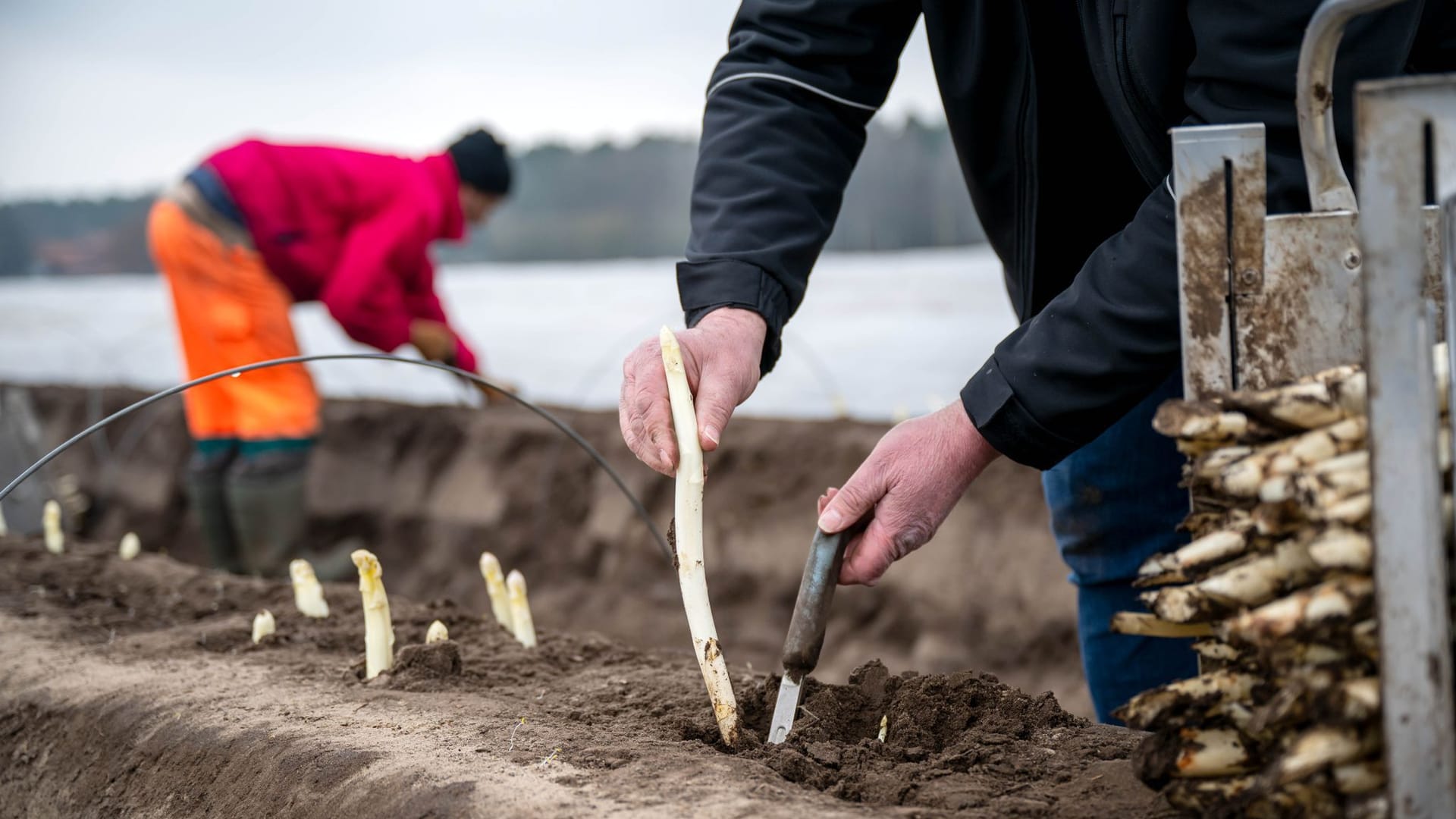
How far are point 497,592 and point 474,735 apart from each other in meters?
0.72

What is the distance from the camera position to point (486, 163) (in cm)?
529

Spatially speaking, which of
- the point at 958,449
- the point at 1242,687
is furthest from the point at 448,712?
the point at 1242,687

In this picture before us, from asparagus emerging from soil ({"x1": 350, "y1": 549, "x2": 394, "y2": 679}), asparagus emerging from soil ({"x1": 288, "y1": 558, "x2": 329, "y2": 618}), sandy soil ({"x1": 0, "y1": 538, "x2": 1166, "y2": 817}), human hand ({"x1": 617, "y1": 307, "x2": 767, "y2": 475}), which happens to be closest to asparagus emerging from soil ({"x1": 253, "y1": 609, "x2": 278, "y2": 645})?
sandy soil ({"x1": 0, "y1": 538, "x2": 1166, "y2": 817})

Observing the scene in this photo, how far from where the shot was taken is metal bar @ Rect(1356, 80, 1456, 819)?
977mm

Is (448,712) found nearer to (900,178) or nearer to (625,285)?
(900,178)

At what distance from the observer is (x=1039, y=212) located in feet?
6.37

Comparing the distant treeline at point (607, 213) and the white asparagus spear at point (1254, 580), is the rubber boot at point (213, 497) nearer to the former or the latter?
the distant treeline at point (607, 213)

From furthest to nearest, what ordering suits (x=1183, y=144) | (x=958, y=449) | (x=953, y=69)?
(x=953, y=69)
(x=958, y=449)
(x=1183, y=144)

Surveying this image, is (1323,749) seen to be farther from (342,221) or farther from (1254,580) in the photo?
(342,221)

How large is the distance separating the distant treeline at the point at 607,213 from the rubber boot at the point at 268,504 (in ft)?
5.24

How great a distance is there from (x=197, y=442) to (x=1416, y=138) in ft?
16.4

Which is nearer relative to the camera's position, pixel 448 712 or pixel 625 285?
pixel 448 712

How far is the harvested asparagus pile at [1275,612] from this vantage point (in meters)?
1.03

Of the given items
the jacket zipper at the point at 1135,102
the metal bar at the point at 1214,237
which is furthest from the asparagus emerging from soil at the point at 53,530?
the metal bar at the point at 1214,237
